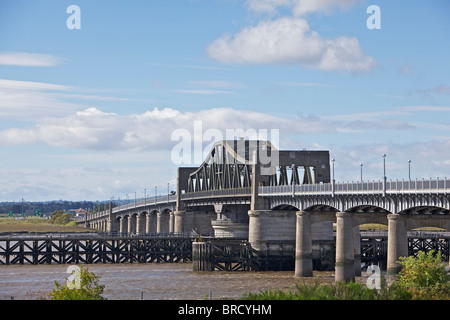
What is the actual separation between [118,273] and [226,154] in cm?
4656

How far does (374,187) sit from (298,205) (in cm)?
2011

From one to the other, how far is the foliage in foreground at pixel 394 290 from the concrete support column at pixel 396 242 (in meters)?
18.8

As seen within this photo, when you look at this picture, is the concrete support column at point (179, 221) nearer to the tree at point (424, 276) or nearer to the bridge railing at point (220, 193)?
the bridge railing at point (220, 193)

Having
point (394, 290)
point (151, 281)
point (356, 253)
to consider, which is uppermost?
point (356, 253)

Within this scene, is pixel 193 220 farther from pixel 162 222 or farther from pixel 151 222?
pixel 151 222

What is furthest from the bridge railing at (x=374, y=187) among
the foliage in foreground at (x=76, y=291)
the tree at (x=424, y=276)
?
the foliage in foreground at (x=76, y=291)

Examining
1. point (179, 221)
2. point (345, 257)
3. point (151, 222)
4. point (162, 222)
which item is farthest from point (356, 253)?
point (151, 222)

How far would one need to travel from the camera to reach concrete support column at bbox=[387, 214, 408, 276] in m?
74.4

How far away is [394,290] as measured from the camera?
4384 cm

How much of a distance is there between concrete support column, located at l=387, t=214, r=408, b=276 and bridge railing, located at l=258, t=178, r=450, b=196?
3.02 metres

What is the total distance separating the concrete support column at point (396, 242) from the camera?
74.4 meters

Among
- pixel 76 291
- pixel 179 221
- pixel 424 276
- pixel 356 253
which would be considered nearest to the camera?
pixel 76 291

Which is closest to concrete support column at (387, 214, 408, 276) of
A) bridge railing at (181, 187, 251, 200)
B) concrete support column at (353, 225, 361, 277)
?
concrete support column at (353, 225, 361, 277)
